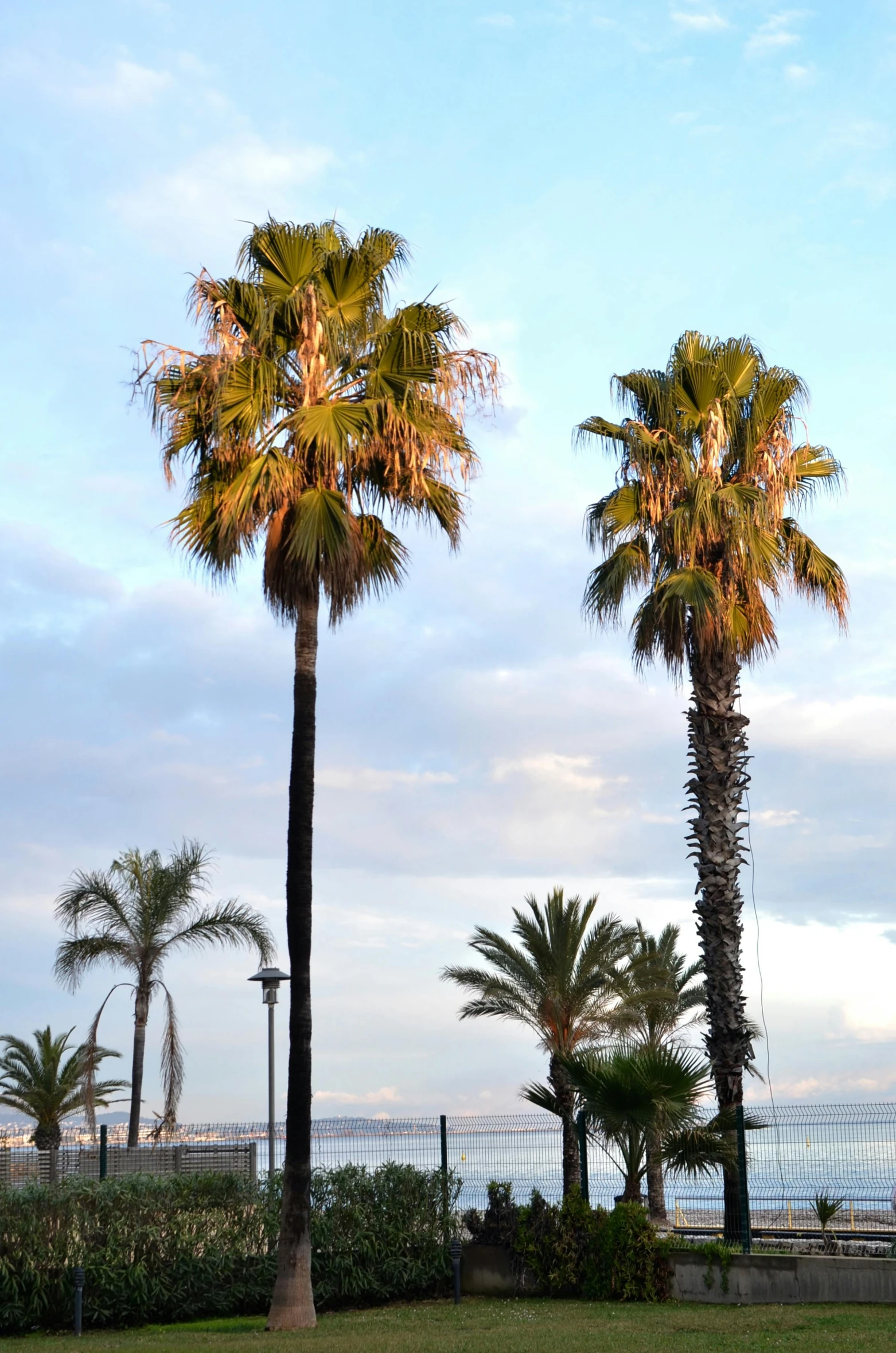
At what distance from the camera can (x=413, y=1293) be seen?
1825 cm

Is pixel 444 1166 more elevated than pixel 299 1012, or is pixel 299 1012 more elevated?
pixel 299 1012

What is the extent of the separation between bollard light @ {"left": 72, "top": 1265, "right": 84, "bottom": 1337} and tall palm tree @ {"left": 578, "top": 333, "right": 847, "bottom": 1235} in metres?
8.64

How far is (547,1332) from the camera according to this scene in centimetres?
1384

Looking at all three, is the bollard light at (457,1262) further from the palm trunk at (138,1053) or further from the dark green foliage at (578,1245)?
the palm trunk at (138,1053)

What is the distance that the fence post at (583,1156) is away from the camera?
1755 centimetres

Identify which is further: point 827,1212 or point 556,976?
point 556,976

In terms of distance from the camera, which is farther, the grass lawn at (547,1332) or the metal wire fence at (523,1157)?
the metal wire fence at (523,1157)

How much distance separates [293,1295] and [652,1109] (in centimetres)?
470

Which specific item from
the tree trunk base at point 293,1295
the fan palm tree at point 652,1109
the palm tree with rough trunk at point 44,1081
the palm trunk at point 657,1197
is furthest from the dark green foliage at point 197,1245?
the palm tree with rough trunk at point 44,1081

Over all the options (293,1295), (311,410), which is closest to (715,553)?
(311,410)

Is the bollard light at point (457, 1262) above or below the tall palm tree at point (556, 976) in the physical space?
below

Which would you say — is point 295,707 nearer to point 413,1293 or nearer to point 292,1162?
point 292,1162

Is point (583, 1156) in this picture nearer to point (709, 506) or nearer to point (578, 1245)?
point (578, 1245)

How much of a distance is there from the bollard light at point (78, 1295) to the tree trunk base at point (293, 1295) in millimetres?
2203
